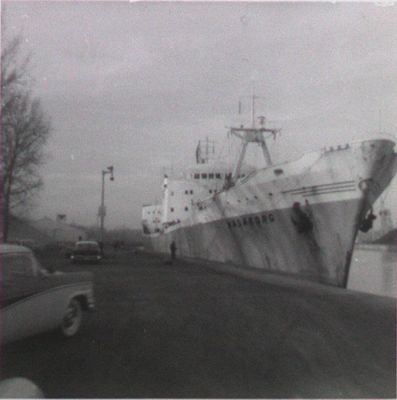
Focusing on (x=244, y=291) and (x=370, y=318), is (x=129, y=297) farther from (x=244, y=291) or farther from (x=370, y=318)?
(x=370, y=318)

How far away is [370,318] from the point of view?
820cm

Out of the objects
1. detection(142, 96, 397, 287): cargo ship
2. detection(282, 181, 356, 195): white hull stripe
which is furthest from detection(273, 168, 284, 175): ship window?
detection(282, 181, 356, 195): white hull stripe

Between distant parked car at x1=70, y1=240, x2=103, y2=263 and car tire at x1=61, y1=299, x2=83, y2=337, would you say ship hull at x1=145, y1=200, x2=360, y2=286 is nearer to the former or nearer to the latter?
distant parked car at x1=70, y1=240, x2=103, y2=263

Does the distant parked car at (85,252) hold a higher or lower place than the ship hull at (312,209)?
lower

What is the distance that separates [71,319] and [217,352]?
2.17 metres

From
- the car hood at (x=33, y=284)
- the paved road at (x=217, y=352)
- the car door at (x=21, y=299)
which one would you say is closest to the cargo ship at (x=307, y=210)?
the paved road at (x=217, y=352)

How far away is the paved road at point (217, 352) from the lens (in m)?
4.30

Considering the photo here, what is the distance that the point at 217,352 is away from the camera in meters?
5.59

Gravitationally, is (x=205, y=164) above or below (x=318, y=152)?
above

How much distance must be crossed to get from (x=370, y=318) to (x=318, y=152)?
306 inches

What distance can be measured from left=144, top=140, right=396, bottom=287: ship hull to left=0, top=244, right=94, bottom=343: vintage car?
9.71m

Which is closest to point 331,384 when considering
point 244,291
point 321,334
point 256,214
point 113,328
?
point 321,334

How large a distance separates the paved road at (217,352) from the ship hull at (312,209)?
4.91 metres

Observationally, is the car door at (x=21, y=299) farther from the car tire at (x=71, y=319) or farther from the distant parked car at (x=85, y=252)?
the distant parked car at (x=85, y=252)
